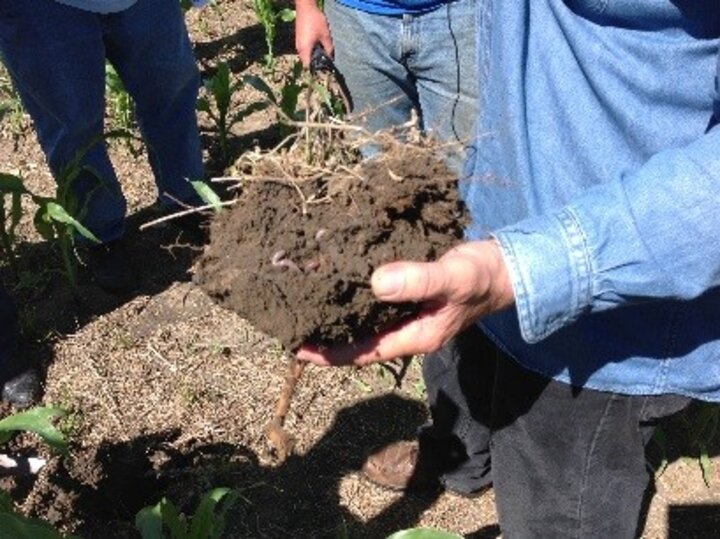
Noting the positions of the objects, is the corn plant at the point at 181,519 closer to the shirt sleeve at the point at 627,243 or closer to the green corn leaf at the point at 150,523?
the green corn leaf at the point at 150,523

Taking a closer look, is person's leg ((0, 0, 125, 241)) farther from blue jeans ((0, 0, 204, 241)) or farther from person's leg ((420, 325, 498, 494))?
person's leg ((420, 325, 498, 494))

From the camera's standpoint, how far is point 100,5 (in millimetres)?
2275

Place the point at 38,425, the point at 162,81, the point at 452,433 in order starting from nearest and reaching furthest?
the point at 38,425
the point at 452,433
the point at 162,81

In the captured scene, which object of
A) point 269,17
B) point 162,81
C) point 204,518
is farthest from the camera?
point 269,17

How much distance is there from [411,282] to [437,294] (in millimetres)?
40

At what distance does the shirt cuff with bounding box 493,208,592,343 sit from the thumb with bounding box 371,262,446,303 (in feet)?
0.32

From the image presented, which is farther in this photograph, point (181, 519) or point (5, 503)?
point (181, 519)

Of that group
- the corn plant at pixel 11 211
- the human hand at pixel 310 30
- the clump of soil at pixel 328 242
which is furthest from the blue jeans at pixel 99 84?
the clump of soil at pixel 328 242

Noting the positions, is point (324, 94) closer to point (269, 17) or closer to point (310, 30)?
point (310, 30)

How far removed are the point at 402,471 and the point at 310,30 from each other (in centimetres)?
108

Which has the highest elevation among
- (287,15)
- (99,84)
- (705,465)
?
(99,84)

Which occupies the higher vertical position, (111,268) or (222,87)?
(222,87)

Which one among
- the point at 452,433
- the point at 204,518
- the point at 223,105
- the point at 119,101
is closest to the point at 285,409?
the point at 204,518

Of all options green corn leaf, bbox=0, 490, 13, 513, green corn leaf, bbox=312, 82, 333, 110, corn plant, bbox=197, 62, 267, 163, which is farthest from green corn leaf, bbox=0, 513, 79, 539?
corn plant, bbox=197, 62, 267, 163
